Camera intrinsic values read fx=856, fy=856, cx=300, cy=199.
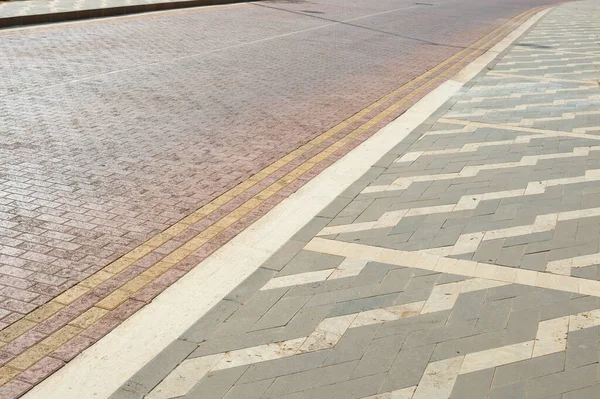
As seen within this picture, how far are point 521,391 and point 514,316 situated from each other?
92 cm

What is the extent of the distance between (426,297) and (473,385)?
112cm

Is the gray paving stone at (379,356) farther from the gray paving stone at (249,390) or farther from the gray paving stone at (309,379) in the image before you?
the gray paving stone at (249,390)

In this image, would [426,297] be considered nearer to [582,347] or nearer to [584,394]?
[582,347]

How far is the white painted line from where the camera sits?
4641 mm

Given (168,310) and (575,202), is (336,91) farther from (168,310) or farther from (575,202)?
(168,310)

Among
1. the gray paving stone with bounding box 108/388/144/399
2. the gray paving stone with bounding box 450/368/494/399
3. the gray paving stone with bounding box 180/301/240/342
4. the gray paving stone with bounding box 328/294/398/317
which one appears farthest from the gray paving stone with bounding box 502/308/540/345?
the gray paving stone with bounding box 108/388/144/399

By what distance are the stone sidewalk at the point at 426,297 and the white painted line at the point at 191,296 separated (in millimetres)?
Answer: 115

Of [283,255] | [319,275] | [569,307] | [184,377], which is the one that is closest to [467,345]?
[569,307]

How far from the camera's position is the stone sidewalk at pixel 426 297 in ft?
15.2

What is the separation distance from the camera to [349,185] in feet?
26.6

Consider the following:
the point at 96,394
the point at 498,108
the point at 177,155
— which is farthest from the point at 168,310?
the point at 498,108

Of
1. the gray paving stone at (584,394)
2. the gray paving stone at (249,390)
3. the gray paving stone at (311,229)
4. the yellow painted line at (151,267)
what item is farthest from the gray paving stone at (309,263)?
the gray paving stone at (584,394)

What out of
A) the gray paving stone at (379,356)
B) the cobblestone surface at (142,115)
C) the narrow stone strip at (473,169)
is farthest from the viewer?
the narrow stone strip at (473,169)

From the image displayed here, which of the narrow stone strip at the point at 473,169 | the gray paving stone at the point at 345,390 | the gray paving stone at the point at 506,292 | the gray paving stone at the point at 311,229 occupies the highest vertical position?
the gray paving stone at the point at 345,390
